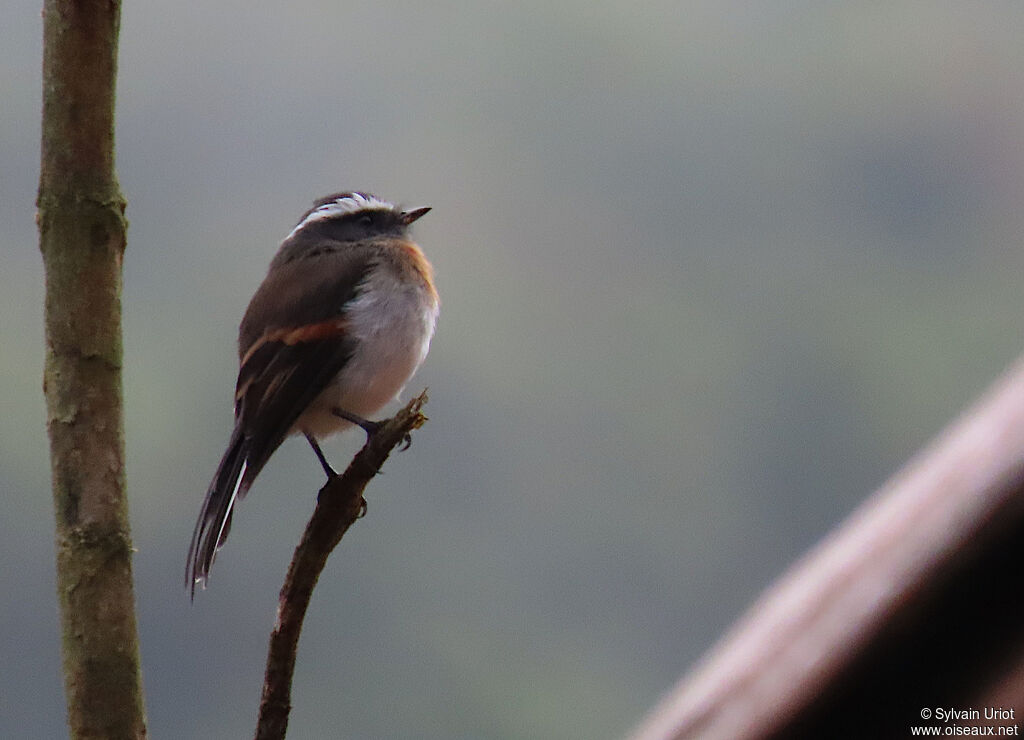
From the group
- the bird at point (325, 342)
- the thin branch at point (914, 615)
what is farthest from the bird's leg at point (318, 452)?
the thin branch at point (914, 615)

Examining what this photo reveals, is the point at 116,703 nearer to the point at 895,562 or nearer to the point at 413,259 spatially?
the point at 895,562

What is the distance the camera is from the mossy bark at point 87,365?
Answer: 122 cm

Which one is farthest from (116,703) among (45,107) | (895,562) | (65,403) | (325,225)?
(325,225)

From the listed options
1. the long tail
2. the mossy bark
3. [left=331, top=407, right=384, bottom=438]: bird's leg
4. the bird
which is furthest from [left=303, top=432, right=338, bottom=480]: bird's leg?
the mossy bark

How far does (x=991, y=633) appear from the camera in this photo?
1.51 ft

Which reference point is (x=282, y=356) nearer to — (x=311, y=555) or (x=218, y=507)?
(x=218, y=507)

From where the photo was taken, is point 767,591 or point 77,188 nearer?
point 767,591

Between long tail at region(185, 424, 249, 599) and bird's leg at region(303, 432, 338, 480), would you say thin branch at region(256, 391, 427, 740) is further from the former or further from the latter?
bird's leg at region(303, 432, 338, 480)

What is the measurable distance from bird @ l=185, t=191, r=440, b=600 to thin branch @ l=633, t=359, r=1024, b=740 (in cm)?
171

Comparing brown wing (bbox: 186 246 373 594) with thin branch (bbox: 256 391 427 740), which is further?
brown wing (bbox: 186 246 373 594)

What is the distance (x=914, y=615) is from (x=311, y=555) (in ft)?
3.69

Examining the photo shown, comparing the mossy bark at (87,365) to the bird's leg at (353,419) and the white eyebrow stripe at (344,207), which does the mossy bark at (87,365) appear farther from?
the white eyebrow stripe at (344,207)

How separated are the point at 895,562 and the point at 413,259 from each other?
7.94 feet

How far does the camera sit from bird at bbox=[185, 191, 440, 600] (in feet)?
7.49
